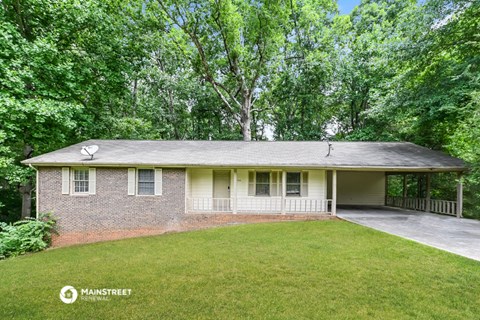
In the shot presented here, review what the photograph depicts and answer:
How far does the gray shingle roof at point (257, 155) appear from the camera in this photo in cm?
1021

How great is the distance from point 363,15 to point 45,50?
916 inches

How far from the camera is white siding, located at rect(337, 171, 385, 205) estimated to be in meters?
14.6

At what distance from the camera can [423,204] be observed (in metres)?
12.5

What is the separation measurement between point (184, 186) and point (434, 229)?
945cm

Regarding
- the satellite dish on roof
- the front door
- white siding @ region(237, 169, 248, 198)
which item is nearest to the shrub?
the satellite dish on roof

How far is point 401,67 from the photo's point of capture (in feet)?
44.8

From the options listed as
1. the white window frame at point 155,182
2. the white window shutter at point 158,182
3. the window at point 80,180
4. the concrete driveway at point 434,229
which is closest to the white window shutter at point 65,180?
the window at point 80,180

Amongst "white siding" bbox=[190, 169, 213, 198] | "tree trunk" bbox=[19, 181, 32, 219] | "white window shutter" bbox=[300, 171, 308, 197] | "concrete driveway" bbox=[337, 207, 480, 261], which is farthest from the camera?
"tree trunk" bbox=[19, 181, 32, 219]

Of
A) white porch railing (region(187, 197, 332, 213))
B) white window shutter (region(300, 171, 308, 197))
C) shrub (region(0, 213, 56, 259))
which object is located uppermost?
white window shutter (region(300, 171, 308, 197))

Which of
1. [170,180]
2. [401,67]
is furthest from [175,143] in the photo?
[401,67]

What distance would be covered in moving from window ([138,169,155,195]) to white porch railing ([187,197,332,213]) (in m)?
1.83

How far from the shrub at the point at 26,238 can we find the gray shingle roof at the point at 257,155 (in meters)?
2.47

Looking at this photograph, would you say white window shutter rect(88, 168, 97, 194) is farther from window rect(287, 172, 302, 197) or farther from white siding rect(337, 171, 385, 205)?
white siding rect(337, 171, 385, 205)

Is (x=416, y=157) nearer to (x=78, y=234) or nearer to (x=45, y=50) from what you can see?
(x=78, y=234)
